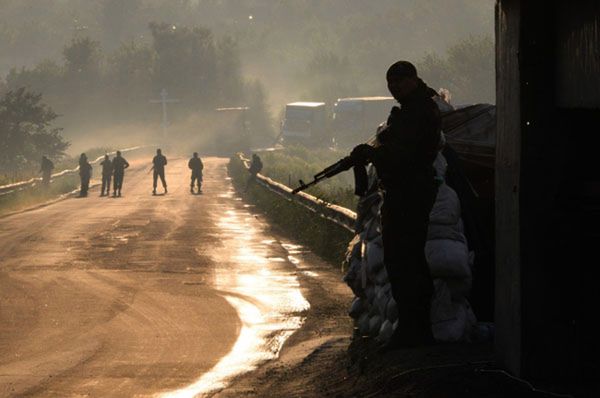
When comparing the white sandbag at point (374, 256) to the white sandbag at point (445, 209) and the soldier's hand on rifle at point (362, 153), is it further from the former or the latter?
the soldier's hand on rifle at point (362, 153)

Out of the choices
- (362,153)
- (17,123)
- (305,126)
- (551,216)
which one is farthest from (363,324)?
(305,126)

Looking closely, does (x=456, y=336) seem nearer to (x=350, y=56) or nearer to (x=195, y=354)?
(x=195, y=354)

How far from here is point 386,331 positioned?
1075 cm

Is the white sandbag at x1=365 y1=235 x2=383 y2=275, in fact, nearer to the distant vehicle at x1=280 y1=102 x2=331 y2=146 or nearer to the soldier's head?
the soldier's head

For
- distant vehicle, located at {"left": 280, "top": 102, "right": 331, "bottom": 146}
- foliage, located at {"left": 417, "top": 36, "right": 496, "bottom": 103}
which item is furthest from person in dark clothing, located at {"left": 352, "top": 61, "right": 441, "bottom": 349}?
foliage, located at {"left": 417, "top": 36, "right": 496, "bottom": 103}

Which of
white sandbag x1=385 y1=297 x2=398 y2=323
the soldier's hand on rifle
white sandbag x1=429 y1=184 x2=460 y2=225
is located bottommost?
white sandbag x1=385 y1=297 x2=398 y2=323

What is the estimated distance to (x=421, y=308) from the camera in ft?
32.6

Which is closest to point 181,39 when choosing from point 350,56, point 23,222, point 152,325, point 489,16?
point 350,56

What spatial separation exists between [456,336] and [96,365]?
2.79 meters

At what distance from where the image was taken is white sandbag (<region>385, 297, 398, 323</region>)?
10.7 metres

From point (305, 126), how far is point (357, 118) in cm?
505

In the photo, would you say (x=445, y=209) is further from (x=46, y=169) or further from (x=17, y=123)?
(x=17, y=123)

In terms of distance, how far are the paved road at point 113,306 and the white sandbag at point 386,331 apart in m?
1.33

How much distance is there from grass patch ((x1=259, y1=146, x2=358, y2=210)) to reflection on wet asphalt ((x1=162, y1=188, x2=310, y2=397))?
3.82 meters
